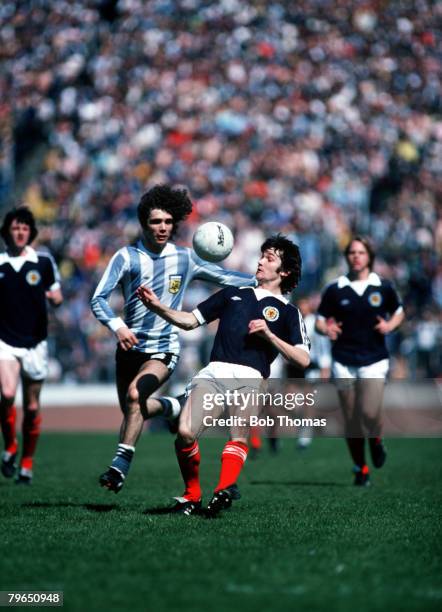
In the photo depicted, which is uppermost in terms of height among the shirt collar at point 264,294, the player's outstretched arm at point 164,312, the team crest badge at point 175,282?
the team crest badge at point 175,282

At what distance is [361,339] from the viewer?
34.5ft

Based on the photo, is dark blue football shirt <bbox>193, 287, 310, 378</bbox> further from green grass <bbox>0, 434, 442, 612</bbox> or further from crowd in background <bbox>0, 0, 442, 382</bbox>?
crowd in background <bbox>0, 0, 442, 382</bbox>

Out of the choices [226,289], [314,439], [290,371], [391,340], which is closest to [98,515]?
[226,289]

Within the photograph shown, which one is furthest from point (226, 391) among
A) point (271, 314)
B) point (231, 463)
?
point (271, 314)

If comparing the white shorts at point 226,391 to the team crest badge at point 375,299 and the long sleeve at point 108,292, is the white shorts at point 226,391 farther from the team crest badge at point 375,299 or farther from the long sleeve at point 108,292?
the team crest badge at point 375,299

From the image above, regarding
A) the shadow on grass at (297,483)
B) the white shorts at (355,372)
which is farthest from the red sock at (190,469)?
the white shorts at (355,372)

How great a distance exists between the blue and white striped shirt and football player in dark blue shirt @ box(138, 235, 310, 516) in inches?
14.9

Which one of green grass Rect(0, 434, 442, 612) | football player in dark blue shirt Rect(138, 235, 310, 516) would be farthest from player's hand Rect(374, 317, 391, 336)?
football player in dark blue shirt Rect(138, 235, 310, 516)

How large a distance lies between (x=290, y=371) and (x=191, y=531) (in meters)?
10.8

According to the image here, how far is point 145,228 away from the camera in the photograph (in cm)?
788

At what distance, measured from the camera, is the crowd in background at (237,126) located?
75.9 feet

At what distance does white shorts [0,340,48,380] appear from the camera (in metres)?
10.1

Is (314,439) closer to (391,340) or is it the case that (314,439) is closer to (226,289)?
(391,340)

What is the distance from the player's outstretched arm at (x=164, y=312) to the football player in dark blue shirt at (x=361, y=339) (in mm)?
3494
